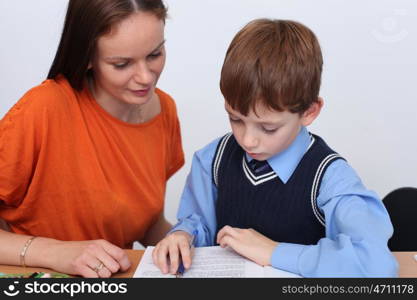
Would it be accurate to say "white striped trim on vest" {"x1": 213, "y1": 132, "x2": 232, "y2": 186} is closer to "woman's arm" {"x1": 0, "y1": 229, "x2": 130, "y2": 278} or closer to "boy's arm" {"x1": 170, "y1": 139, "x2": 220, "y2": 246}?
"boy's arm" {"x1": 170, "y1": 139, "x2": 220, "y2": 246}

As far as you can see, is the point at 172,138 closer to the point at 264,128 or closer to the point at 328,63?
the point at 264,128

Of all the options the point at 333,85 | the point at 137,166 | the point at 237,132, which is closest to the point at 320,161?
the point at 237,132

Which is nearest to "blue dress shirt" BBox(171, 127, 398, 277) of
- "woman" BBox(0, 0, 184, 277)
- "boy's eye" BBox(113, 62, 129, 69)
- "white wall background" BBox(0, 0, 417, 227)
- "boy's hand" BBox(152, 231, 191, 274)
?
"boy's hand" BBox(152, 231, 191, 274)

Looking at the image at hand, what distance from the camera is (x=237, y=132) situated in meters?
1.25

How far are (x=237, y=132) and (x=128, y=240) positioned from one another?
0.61 m

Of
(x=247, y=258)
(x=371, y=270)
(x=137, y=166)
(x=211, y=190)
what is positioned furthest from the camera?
(x=137, y=166)

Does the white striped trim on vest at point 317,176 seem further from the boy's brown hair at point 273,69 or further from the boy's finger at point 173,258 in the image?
the boy's finger at point 173,258

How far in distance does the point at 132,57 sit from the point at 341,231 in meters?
0.63

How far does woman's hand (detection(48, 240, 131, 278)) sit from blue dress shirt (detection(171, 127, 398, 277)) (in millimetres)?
164

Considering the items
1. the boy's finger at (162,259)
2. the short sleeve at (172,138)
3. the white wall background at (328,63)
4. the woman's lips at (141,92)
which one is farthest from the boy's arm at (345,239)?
the white wall background at (328,63)

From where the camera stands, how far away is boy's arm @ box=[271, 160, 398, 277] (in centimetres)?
114

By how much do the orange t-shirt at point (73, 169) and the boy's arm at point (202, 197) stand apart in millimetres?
219

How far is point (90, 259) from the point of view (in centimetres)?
124

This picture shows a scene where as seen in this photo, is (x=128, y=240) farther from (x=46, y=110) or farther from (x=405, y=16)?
(x=405, y=16)
